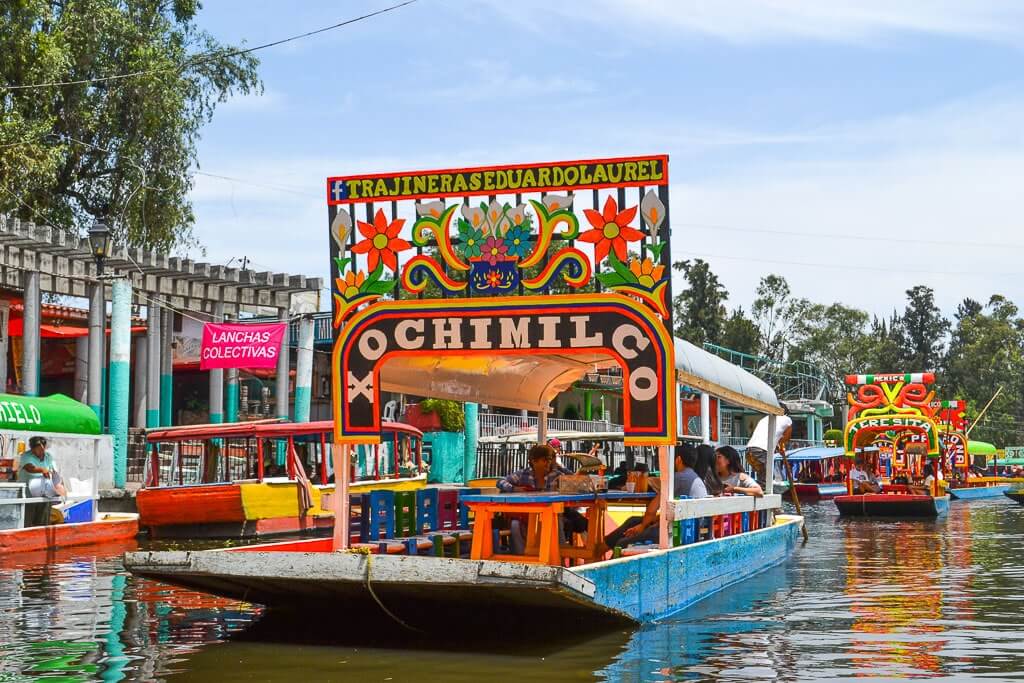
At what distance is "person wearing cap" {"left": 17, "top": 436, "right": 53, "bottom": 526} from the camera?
1927cm

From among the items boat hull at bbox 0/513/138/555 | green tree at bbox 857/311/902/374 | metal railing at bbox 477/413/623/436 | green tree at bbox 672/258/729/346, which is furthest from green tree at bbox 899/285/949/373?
boat hull at bbox 0/513/138/555

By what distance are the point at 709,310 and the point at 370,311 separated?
2400 inches

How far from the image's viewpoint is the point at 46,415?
20984 millimetres

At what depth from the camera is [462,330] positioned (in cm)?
1132

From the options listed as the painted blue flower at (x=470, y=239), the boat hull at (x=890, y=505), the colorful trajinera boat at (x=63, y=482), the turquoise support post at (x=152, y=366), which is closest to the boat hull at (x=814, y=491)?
the boat hull at (x=890, y=505)

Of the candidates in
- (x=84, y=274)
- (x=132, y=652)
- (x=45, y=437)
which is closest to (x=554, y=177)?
(x=132, y=652)

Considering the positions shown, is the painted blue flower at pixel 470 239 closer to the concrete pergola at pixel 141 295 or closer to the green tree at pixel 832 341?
the concrete pergola at pixel 141 295

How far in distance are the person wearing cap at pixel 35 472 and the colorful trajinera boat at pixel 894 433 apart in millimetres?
17427

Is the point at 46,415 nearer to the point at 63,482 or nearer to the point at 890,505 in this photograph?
the point at 63,482

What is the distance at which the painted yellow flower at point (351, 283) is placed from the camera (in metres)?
11.6

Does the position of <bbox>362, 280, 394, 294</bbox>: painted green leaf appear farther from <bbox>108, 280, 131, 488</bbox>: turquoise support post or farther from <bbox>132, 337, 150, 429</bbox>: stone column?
<bbox>132, 337, 150, 429</bbox>: stone column

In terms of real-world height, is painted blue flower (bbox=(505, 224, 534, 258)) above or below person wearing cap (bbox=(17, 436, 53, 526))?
above

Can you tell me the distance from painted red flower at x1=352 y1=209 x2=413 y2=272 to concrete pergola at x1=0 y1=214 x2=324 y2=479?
13.7 m

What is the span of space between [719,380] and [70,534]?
11.2 meters
